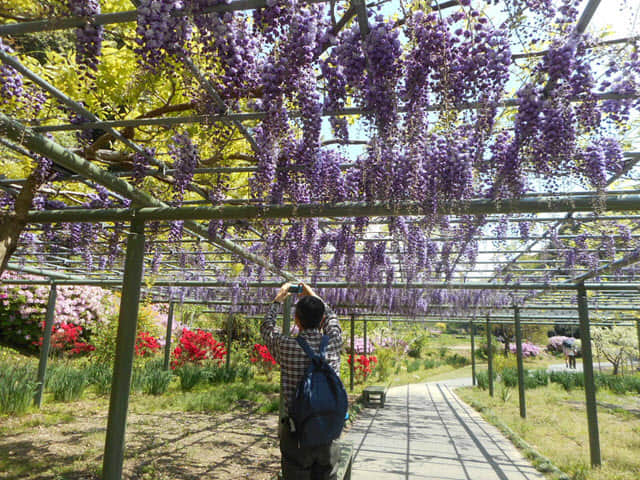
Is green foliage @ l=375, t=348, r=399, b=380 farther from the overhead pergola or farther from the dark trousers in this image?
the dark trousers

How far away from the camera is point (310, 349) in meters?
2.30

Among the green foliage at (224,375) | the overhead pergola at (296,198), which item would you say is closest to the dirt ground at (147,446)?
the overhead pergola at (296,198)

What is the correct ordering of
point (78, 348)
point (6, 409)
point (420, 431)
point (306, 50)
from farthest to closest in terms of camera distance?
point (78, 348)
point (420, 431)
point (6, 409)
point (306, 50)

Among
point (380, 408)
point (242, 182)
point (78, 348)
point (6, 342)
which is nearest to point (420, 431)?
point (380, 408)

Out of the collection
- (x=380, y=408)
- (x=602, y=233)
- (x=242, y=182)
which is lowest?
(x=380, y=408)

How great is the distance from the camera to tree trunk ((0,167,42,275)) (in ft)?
9.96

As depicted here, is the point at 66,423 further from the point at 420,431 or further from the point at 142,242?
the point at 420,431

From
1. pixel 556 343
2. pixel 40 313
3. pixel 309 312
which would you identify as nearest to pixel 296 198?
pixel 309 312

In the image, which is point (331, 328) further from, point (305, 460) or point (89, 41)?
point (89, 41)

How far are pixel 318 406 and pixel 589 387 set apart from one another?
549 cm

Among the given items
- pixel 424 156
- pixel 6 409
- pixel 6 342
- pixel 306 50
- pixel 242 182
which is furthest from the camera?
pixel 6 342

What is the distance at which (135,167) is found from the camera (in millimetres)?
3438

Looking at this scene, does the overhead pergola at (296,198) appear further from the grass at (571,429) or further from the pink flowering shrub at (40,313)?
the pink flowering shrub at (40,313)

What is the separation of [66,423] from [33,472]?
262 centimetres
